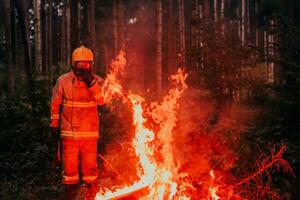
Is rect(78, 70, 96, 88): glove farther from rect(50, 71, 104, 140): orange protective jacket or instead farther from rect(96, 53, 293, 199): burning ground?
rect(96, 53, 293, 199): burning ground

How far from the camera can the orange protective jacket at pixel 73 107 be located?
7.46m

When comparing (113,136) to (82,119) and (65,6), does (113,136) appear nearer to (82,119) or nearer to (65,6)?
(82,119)

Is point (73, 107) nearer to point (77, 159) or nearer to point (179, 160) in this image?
point (77, 159)

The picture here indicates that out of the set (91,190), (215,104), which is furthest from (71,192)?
(215,104)

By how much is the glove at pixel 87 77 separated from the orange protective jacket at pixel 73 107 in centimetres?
6

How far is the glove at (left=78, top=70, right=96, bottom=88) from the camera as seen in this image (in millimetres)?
7488

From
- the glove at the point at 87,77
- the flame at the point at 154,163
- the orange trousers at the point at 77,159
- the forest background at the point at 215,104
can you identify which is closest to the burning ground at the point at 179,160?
the flame at the point at 154,163

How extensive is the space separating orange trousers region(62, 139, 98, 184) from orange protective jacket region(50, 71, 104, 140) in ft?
0.35

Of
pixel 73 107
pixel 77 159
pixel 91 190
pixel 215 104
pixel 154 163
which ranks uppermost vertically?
pixel 73 107

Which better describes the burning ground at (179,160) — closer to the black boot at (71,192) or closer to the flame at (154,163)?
the flame at (154,163)

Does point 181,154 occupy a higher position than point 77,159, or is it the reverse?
point 77,159

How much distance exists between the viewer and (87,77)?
7516mm

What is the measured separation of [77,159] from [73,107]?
2.88ft

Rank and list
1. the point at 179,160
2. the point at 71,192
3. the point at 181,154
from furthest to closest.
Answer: the point at 181,154 → the point at 179,160 → the point at 71,192
